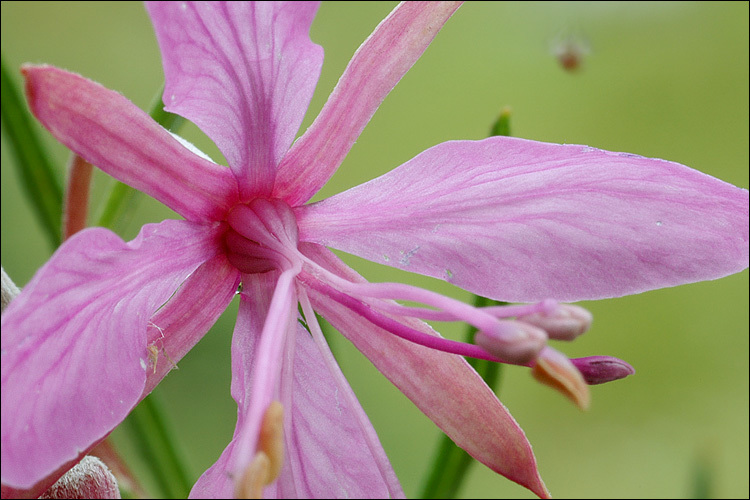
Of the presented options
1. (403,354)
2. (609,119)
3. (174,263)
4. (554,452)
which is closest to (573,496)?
(554,452)

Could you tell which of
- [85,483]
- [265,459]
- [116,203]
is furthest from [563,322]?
[116,203]

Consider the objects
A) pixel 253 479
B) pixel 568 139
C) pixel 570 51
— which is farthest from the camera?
pixel 568 139

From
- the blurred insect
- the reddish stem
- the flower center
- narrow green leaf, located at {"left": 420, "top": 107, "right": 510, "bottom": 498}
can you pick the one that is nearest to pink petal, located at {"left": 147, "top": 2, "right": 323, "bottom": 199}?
the flower center

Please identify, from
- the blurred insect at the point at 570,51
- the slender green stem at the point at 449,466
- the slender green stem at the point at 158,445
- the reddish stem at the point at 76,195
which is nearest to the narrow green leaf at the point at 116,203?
the reddish stem at the point at 76,195

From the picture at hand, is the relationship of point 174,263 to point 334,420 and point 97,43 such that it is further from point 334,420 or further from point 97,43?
point 97,43

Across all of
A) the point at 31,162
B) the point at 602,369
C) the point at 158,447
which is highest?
the point at 31,162

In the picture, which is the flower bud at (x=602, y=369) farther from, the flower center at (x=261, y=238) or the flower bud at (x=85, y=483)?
the flower bud at (x=85, y=483)

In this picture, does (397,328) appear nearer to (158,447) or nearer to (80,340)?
(80,340)
